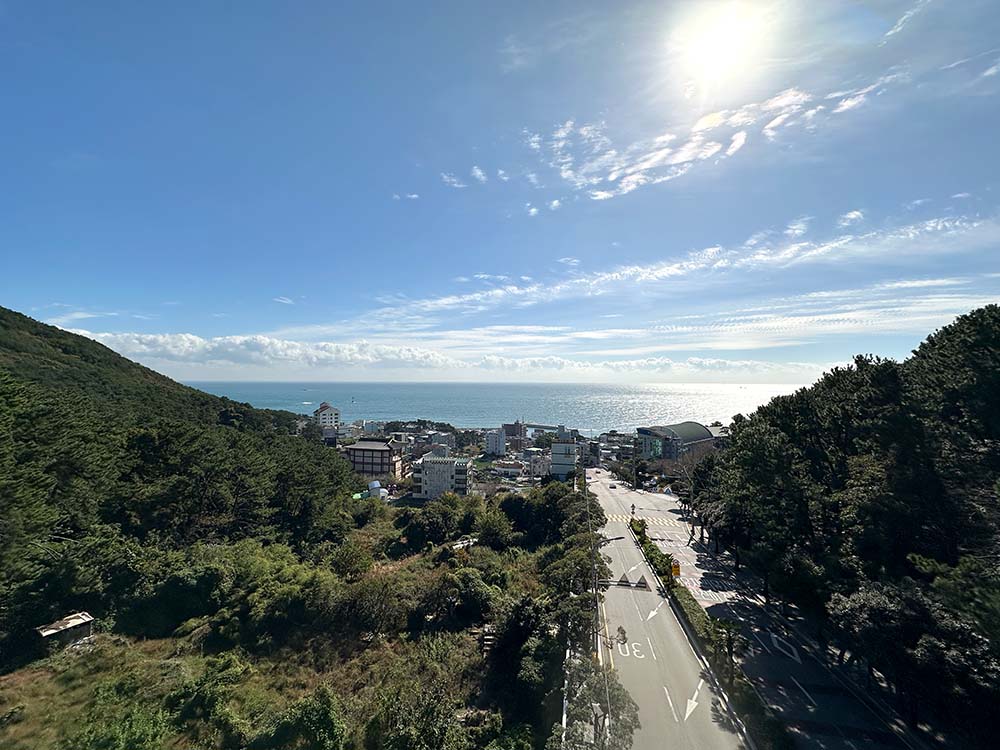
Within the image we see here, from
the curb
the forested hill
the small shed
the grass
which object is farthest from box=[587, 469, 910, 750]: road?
the forested hill

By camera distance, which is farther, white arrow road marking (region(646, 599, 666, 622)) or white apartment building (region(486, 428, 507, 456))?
white apartment building (region(486, 428, 507, 456))

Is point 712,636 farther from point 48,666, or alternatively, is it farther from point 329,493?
point 329,493

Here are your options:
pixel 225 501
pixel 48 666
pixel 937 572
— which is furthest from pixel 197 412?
pixel 937 572

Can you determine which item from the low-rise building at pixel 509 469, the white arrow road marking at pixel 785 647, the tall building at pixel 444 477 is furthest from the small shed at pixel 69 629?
the low-rise building at pixel 509 469

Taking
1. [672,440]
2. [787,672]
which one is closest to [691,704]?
[787,672]

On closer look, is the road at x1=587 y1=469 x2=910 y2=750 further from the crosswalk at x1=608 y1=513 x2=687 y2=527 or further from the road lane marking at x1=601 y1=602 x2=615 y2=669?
the crosswalk at x1=608 y1=513 x2=687 y2=527

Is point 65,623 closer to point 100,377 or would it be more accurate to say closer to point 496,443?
point 100,377

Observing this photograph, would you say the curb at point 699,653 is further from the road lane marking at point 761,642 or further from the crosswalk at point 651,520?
the crosswalk at point 651,520
